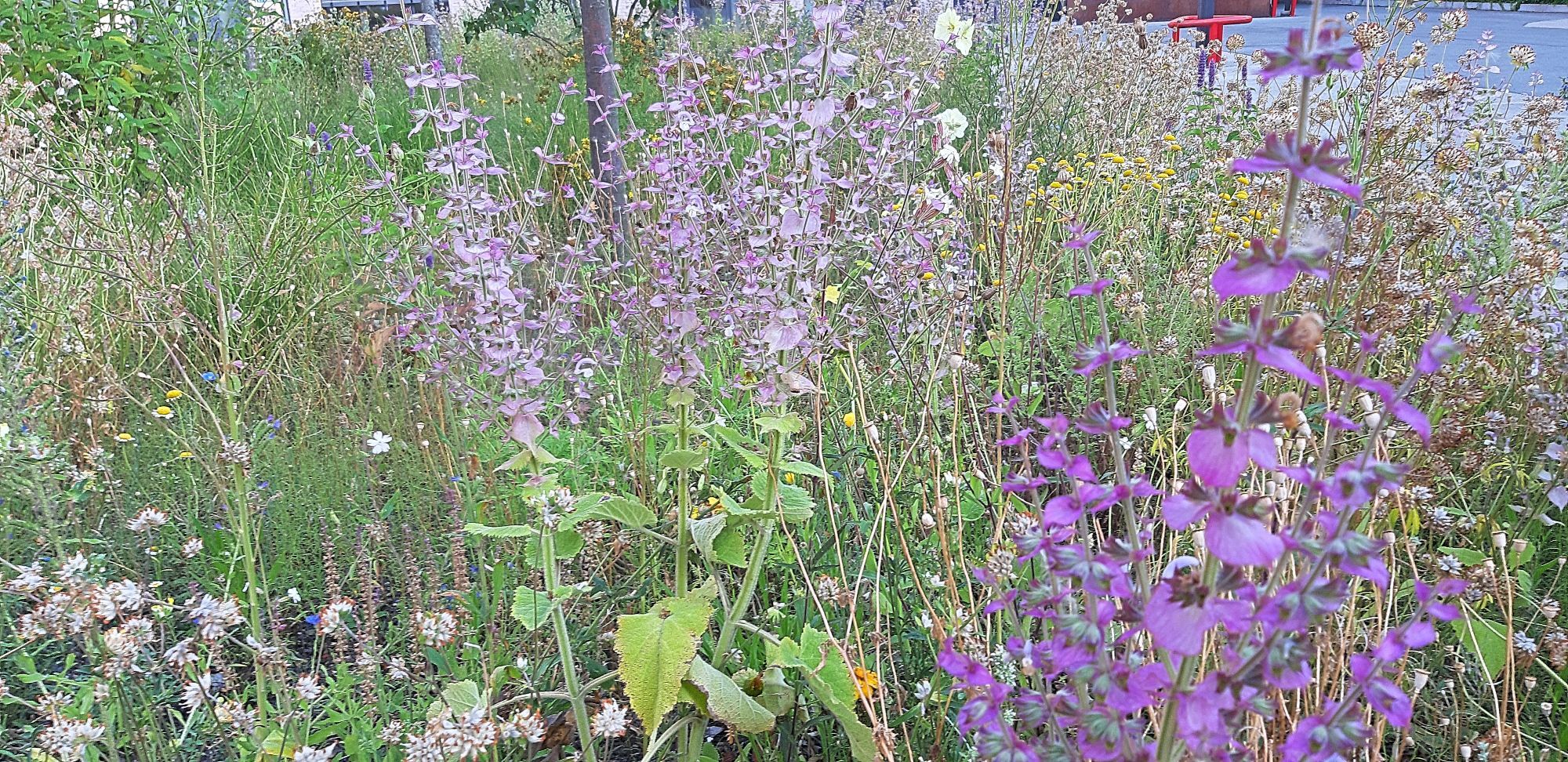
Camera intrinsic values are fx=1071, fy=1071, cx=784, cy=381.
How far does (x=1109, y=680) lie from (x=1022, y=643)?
0.46 feet

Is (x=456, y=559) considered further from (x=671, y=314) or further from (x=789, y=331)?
(x=789, y=331)

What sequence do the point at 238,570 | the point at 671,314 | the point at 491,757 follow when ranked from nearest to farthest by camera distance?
the point at 491,757 < the point at 671,314 < the point at 238,570

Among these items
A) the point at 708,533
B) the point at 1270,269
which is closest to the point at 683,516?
the point at 708,533

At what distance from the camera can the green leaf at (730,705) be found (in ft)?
5.29

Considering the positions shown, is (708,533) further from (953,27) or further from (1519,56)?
(1519,56)

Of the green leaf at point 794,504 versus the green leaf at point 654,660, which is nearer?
the green leaf at point 654,660

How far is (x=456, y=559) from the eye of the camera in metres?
1.90

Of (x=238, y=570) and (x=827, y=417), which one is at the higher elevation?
(x=827, y=417)

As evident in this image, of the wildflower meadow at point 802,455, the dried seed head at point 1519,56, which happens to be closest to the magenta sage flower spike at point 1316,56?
the wildflower meadow at point 802,455

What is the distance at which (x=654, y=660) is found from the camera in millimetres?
1548

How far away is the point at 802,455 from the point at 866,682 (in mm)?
740

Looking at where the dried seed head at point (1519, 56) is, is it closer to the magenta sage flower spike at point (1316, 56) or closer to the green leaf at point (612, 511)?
the green leaf at point (612, 511)

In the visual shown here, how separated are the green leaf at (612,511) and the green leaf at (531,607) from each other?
4.8 inches

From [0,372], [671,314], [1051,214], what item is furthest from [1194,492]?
[1051,214]
